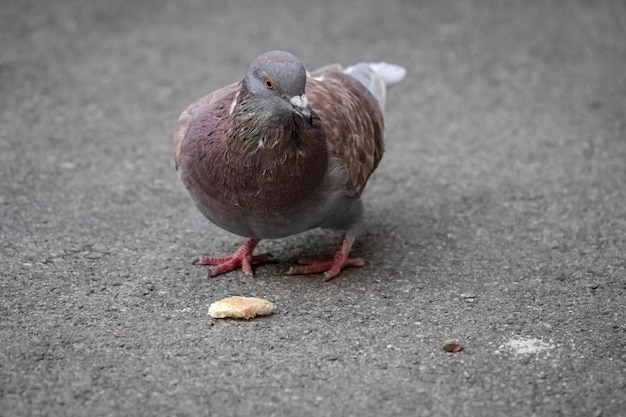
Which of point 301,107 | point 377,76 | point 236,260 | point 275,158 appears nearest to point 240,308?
point 236,260

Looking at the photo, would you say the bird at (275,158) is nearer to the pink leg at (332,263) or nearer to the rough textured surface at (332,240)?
the pink leg at (332,263)

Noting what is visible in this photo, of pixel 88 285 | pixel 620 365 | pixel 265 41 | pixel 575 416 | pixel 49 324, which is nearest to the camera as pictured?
pixel 575 416

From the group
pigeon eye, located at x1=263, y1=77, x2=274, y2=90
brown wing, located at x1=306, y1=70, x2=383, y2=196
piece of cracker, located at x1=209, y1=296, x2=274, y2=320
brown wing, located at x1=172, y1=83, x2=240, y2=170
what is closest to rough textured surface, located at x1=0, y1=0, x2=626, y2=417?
piece of cracker, located at x1=209, y1=296, x2=274, y2=320

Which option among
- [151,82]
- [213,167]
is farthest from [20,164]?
[213,167]

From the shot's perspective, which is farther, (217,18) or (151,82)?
(217,18)

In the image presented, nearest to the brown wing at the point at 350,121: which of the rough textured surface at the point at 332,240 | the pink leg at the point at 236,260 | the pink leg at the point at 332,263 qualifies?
the pink leg at the point at 332,263

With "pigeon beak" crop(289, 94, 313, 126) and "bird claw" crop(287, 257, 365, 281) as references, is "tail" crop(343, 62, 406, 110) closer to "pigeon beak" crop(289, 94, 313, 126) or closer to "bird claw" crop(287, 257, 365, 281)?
"bird claw" crop(287, 257, 365, 281)

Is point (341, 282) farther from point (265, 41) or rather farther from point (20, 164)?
point (265, 41)
